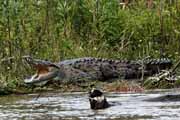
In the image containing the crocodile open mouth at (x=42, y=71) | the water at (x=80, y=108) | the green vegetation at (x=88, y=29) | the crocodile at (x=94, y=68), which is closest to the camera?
the water at (x=80, y=108)

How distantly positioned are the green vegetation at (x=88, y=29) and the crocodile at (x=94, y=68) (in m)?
0.79

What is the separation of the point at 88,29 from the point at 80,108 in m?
5.26

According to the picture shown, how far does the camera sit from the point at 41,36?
11.5 metres

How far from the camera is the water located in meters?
6.29

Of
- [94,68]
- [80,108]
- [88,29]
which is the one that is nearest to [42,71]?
[94,68]

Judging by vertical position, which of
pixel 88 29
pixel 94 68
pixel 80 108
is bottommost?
pixel 80 108

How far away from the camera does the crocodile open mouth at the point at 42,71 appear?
379 inches

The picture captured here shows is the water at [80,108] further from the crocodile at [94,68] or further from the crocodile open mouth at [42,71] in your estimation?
the crocodile at [94,68]

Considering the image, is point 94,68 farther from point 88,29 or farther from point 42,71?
point 88,29

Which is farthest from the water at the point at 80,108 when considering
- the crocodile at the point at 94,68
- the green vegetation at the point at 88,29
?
the green vegetation at the point at 88,29

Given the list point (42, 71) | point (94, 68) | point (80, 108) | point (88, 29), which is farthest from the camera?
point (88, 29)

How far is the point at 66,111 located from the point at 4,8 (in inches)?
175

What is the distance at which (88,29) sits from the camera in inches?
480

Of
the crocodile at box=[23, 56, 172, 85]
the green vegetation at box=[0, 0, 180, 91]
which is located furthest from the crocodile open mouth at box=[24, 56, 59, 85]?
the green vegetation at box=[0, 0, 180, 91]
